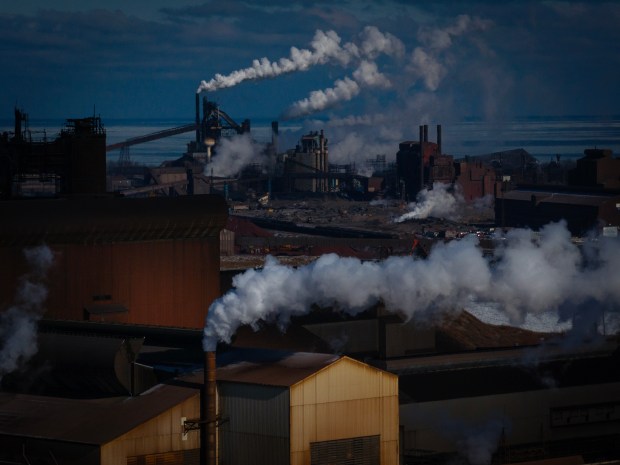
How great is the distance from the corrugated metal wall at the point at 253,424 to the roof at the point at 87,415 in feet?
2.80

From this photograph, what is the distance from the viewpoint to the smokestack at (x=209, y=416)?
24375 millimetres

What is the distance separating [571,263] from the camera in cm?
2664

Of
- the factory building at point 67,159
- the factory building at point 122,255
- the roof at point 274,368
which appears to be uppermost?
the factory building at point 67,159

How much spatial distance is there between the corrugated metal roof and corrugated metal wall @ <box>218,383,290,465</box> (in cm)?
1338

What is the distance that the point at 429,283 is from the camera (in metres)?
26.2

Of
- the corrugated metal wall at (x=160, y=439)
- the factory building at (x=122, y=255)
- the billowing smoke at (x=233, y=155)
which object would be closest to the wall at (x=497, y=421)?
the corrugated metal wall at (x=160, y=439)

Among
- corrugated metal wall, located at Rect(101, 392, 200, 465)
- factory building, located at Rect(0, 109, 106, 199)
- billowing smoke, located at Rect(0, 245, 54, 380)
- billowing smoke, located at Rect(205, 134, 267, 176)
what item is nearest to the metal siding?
corrugated metal wall, located at Rect(101, 392, 200, 465)

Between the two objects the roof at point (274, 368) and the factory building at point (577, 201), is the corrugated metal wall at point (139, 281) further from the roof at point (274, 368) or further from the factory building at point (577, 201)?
the factory building at point (577, 201)

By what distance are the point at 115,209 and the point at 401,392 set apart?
1205 centimetres

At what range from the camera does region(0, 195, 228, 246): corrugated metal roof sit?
1433 inches

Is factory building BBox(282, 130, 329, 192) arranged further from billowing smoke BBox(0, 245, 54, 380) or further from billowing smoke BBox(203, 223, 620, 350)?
billowing smoke BBox(203, 223, 620, 350)

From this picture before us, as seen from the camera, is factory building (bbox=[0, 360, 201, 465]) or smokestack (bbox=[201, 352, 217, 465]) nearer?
smokestack (bbox=[201, 352, 217, 465])

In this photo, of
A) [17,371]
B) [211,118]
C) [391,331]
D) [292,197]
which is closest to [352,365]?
[17,371]

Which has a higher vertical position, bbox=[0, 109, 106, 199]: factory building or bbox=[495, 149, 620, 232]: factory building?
bbox=[0, 109, 106, 199]: factory building
